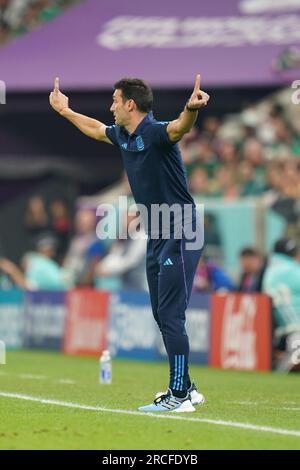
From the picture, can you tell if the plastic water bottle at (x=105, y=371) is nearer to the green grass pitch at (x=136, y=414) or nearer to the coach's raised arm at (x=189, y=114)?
the green grass pitch at (x=136, y=414)

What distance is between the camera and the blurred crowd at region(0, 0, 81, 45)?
25.1 m

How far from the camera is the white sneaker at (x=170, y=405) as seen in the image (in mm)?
9648

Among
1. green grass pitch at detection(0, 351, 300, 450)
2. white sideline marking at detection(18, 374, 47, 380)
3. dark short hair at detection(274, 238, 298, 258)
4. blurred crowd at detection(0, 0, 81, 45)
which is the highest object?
blurred crowd at detection(0, 0, 81, 45)

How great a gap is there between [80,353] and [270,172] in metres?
3.96

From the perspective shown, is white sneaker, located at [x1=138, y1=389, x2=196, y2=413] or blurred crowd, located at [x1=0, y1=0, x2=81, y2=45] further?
blurred crowd, located at [x1=0, y1=0, x2=81, y2=45]

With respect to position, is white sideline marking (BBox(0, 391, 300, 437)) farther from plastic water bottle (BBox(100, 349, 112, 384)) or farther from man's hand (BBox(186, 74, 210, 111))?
man's hand (BBox(186, 74, 210, 111))

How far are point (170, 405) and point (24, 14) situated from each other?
1728 centimetres

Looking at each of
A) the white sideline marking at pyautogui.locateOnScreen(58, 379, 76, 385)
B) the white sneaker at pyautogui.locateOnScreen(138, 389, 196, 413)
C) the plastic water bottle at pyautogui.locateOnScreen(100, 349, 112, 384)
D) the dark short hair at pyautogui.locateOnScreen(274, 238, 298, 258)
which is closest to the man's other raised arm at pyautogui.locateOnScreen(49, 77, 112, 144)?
the white sneaker at pyautogui.locateOnScreen(138, 389, 196, 413)

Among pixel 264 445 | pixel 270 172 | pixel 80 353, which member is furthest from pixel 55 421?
pixel 270 172

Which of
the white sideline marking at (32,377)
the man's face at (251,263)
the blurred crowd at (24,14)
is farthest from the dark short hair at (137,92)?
the blurred crowd at (24,14)

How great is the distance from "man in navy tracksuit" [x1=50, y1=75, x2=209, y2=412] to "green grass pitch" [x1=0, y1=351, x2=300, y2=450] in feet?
1.28

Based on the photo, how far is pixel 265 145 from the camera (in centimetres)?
2166

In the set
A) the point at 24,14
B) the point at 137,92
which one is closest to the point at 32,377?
the point at 137,92

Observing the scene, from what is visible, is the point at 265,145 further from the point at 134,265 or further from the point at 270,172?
the point at 134,265
